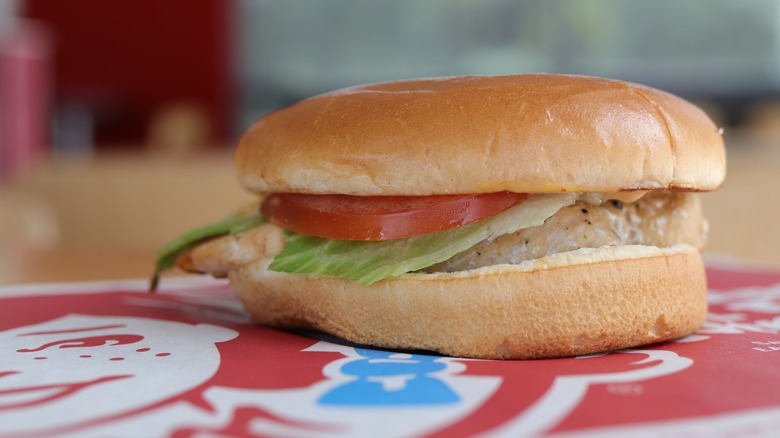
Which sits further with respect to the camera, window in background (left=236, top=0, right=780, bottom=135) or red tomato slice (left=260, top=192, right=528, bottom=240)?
window in background (left=236, top=0, right=780, bottom=135)

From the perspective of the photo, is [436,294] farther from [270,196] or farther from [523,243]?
[270,196]

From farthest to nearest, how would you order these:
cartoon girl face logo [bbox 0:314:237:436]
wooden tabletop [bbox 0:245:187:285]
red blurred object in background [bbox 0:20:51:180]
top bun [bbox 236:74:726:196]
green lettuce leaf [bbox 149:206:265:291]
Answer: red blurred object in background [bbox 0:20:51:180] → wooden tabletop [bbox 0:245:187:285] → green lettuce leaf [bbox 149:206:265:291] → top bun [bbox 236:74:726:196] → cartoon girl face logo [bbox 0:314:237:436]

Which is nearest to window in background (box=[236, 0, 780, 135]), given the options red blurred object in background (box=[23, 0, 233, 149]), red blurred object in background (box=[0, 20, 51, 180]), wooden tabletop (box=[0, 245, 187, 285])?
red blurred object in background (box=[23, 0, 233, 149])

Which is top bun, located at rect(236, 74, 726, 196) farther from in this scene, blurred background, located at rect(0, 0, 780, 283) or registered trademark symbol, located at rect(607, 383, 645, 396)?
blurred background, located at rect(0, 0, 780, 283)

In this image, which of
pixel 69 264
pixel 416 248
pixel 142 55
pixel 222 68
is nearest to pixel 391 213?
pixel 416 248

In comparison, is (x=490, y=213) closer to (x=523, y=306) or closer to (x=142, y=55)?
(x=523, y=306)
